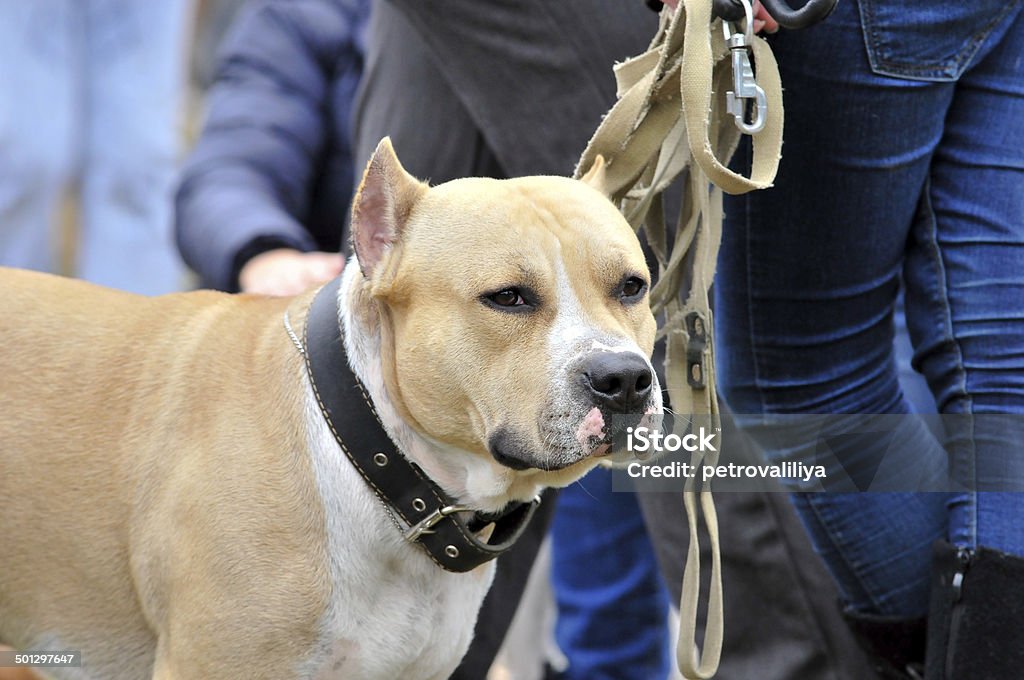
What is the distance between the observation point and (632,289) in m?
2.38

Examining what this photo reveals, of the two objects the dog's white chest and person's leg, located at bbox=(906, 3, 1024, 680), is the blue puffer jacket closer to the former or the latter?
the dog's white chest

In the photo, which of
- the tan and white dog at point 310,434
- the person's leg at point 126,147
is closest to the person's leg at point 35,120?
the person's leg at point 126,147

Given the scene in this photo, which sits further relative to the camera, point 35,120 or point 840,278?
point 35,120

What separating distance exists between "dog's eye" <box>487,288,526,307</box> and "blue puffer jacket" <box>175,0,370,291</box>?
1959mm

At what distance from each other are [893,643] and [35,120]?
3845 millimetres

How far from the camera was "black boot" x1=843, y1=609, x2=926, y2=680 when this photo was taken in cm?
289

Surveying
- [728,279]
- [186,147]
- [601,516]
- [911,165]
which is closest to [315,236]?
[601,516]

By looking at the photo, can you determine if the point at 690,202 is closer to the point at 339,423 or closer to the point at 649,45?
the point at 649,45

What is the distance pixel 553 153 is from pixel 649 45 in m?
0.33

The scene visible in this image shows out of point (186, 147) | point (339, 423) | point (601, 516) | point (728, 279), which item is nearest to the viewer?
point (339, 423)

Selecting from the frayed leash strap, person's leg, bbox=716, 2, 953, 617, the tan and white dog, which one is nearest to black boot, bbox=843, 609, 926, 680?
person's leg, bbox=716, 2, 953, 617

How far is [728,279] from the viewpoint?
2.81m
